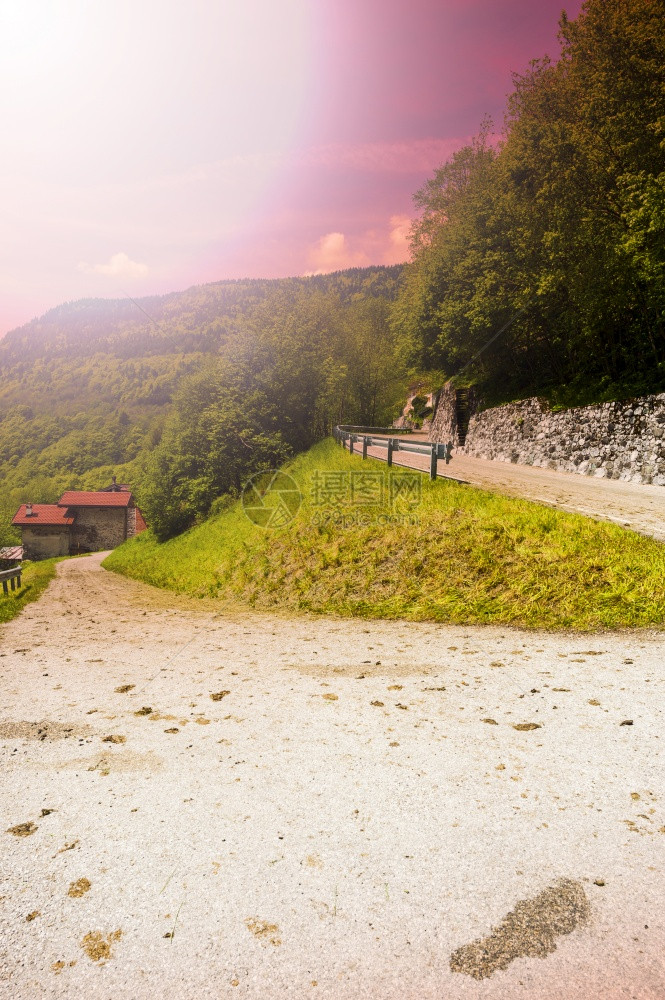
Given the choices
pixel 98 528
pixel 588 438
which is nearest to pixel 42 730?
pixel 588 438

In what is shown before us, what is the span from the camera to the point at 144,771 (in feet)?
13.9

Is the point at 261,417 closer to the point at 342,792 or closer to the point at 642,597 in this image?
the point at 642,597

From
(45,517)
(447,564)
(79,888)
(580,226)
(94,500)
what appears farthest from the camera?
(94,500)

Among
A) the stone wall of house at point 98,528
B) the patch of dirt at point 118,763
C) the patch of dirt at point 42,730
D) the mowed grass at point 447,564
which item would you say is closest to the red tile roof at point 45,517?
the stone wall of house at point 98,528

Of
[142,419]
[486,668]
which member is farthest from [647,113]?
[142,419]

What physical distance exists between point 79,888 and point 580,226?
24.4 m

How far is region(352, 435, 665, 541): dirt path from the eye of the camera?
10250 mm

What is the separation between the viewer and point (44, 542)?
242ft

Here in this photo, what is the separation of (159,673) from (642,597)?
300 inches

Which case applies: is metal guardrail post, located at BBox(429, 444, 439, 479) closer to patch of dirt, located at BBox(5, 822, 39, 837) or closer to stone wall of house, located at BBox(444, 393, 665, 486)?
stone wall of house, located at BBox(444, 393, 665, 486)

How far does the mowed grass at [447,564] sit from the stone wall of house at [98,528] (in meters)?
66.0

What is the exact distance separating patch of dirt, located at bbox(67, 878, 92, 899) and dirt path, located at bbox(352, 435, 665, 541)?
9.80m

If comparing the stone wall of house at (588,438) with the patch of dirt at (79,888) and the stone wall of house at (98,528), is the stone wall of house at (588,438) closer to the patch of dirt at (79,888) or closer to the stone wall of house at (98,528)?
the patch of dirt at (79,888)

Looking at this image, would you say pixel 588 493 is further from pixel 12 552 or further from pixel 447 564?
pixel 12 552
